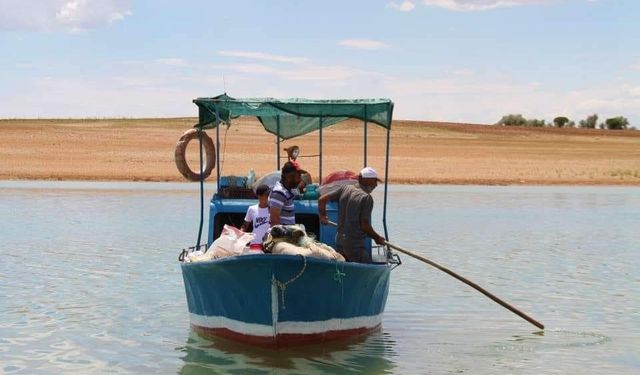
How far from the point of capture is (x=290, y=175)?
10.7 meters

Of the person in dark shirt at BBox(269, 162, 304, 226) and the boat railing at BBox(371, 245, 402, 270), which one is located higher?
the person in dark shirt at BBox(269, 162, 304, 226)

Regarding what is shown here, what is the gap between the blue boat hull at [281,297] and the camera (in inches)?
409

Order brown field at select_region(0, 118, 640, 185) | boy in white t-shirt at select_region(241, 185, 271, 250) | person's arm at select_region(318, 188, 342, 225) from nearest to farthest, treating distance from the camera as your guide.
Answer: boy in white t-shirt at select_region(241, 185, 271, 250) < person's arm at select_region(318, 188, 342, 225) < brown field at select_region(0, 118, 640, 185)

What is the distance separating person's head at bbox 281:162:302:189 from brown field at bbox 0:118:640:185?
69.4 feet

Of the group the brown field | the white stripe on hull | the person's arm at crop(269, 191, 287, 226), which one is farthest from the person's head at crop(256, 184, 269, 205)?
the brown field

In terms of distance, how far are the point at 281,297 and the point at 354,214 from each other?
130cm

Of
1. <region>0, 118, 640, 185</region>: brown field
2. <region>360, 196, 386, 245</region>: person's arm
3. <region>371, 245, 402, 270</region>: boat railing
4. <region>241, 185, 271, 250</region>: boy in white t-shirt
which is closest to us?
<region>241, 185, 271, 250</region>: boy in white t-shirt

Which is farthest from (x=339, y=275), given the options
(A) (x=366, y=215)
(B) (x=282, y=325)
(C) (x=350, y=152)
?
(C) (x=350, y=152)

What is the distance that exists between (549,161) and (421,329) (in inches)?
1533

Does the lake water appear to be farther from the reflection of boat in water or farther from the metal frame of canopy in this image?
the metal frame of canopy

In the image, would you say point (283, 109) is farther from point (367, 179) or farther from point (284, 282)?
point (284, 282)

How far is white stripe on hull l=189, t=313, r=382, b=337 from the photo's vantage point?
423 inches

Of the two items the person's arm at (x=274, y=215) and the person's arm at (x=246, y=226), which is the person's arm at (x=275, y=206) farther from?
the person's arm at (x=246, y=226)

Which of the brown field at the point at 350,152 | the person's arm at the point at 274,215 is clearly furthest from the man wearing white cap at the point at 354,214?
the brown field at the point at 350,152
